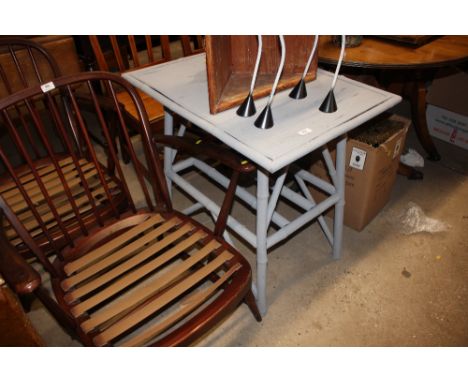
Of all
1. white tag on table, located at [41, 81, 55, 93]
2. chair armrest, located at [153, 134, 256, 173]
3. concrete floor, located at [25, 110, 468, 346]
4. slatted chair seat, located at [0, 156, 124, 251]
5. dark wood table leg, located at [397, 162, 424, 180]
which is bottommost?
concrete floor, located at [25, 110, 468, 346]

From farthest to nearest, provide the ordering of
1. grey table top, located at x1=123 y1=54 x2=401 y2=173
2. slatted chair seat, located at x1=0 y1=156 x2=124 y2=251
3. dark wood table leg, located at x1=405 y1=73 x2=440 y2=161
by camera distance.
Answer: dark wood table leg, located at x1=405 y1=73 x2=440 y2=161 → slatted chair seat, located at x1=0 y1=156 x2=124 y2=251 → grey table top, located at x1=123 y1=54 x2=401 y2=173

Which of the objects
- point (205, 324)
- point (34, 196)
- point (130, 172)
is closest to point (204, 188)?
point (130, 172)

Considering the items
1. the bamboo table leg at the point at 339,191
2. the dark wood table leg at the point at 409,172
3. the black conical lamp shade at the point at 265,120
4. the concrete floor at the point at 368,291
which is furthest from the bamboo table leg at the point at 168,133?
the dark wood table leg at the point at 409,172

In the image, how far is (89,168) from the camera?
1.42 m

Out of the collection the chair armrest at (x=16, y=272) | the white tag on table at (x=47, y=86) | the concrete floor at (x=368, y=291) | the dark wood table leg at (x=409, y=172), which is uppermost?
the white tag on table at (x=47, y=86)

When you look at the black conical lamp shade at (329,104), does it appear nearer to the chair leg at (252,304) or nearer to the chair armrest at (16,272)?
the chair leg at (252,304)

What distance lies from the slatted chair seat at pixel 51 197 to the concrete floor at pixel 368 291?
45 centimetres

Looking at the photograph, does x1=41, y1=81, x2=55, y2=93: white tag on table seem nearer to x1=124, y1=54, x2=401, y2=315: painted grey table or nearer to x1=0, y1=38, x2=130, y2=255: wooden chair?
x1=0, y1=38, x2=130, y2=255: wooden chair

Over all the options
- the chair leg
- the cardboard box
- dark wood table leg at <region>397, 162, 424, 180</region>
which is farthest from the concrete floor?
the cardboard box

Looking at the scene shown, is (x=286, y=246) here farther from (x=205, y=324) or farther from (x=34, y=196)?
(x=34, y=196)

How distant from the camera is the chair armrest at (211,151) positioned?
1.01 metres

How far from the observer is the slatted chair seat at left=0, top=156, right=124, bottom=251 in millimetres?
1178

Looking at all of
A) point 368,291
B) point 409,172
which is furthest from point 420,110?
point 368,291

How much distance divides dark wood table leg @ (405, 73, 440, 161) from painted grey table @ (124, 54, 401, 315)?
1.01m
